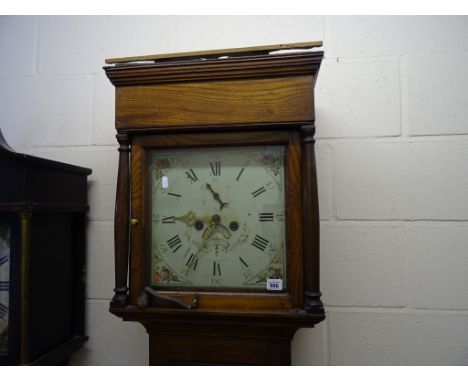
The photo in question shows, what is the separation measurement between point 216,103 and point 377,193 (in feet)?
1.80

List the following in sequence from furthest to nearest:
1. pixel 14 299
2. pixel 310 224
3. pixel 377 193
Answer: pixel 377 193 → pixel 14 299 → pixel 310 224

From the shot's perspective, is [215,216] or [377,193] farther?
[377,193]

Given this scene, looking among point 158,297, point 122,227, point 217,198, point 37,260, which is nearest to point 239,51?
point 217,198

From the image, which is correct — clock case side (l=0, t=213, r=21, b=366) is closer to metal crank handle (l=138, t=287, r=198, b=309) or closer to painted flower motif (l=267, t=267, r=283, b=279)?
metal crank handle (l=138, t=287, r=198, b=309)

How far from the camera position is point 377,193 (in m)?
0.92

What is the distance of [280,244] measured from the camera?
2.37ft

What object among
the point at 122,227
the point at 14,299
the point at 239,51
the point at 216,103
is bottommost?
the point at 14,299

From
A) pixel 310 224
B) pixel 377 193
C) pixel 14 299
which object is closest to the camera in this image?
pixel 310 224

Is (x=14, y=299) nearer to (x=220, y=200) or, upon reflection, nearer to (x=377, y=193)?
(x=220, y=200)

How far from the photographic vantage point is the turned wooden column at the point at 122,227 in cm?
73

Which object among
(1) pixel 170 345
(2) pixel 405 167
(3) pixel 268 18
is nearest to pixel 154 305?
(1) pixel 170 345

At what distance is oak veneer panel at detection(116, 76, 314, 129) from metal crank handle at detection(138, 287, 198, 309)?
386mm

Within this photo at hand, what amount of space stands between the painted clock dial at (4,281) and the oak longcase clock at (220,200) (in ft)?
1.07

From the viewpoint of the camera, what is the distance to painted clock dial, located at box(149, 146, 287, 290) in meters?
0.73
